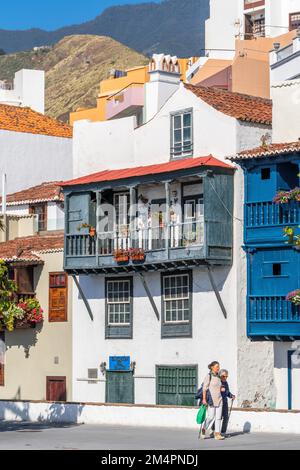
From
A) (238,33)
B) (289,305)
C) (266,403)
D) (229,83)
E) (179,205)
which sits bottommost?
(266,403)

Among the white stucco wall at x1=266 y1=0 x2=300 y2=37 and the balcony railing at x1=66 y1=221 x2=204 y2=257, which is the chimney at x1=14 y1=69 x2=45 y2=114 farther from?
the balcony railing at x1=66 y1=221 x2=204 y2=257

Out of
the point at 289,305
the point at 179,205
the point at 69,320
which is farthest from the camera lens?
the point at 69,320

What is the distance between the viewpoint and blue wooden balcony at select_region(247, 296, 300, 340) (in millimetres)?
43031

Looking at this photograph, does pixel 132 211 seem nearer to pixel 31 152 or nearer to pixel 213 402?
pixel 213 402

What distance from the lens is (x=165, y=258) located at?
151 feet

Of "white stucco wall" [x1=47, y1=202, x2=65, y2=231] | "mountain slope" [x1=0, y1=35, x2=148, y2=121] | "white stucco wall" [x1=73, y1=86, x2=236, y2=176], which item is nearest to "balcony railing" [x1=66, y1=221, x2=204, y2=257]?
"white stucco wall" [x1=73, y1=86, x2=236, y2=176]

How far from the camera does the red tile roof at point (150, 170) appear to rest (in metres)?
44.9

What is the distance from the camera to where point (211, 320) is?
4538 cm

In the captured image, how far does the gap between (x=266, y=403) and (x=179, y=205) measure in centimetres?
699

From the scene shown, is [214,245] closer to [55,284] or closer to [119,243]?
[119,243]

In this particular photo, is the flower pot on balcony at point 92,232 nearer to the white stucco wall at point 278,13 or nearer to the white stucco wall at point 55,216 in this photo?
the white stucco wall at point 55,216

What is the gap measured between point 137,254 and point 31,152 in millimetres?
18449

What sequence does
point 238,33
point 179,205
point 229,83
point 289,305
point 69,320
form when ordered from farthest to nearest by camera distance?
point 238,33, point 229,83, point 69,320, point 179,205, point 289,305

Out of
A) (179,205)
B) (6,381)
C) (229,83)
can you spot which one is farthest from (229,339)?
(229,83)
